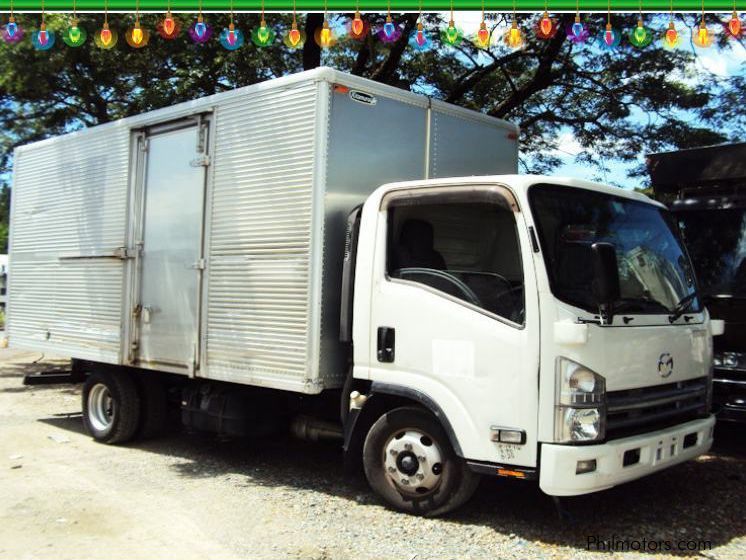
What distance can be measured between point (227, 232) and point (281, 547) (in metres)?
2.71

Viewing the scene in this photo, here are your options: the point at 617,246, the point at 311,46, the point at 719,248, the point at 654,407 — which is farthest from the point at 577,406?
the point at 311,46

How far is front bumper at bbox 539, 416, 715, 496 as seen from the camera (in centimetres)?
419

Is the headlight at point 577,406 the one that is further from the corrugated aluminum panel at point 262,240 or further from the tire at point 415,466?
the corrugated aluminum panel at point 262,240

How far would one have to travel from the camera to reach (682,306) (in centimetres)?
501

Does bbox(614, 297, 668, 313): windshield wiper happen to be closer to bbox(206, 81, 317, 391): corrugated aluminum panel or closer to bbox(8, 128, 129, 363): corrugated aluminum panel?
bbox(206, 81, 317, 391): corrugated aluminum panel

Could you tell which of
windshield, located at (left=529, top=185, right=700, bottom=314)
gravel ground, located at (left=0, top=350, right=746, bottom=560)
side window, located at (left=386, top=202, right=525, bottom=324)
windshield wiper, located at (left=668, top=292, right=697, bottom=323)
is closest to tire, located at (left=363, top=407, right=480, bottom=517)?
gravel ground, located at (left=0, top=350, right=746, bottom=560)

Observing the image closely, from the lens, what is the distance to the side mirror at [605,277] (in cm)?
419

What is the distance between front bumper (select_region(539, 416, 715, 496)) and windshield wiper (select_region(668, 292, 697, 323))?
0.80 metres

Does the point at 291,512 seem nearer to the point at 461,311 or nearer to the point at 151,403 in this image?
the point at 461,311

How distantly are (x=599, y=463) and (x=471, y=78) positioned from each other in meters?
8.38

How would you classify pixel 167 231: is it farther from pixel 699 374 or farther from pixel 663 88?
pixel 663 88

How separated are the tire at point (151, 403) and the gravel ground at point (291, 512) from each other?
0.28 metres

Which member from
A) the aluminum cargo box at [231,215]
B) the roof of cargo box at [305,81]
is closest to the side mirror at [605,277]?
the aluminum cargo box at [231,215]

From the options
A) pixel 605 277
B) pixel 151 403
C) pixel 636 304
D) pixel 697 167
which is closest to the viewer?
pixel 605 277
